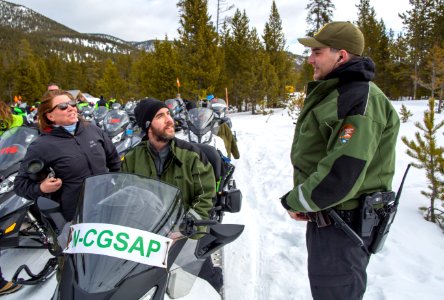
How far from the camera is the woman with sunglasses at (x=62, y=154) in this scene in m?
2.53

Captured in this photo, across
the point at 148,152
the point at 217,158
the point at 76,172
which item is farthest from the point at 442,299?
the point at 76,172

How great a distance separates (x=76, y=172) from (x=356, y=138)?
2234 millimetres

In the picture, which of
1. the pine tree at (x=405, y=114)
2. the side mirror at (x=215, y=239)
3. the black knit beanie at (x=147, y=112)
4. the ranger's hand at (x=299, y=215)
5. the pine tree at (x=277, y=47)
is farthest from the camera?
the pine tree at (x=277, y=47)

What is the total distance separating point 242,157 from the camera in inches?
326

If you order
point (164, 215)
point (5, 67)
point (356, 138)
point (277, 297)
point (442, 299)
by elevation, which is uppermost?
point (5, 67)

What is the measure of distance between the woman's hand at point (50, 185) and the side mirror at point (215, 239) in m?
1.54

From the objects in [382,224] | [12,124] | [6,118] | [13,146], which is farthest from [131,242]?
[12,124]

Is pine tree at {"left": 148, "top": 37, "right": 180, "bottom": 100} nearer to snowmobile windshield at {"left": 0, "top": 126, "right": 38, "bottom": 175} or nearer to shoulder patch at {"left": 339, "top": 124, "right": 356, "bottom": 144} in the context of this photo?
snowmobile windshield at {"left": 0, "top": 126, "right": 38, "bottom": 175}

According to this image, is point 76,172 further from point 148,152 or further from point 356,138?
point 356,138

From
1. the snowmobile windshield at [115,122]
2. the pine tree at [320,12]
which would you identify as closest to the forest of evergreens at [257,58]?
the pine tree at [320,12]

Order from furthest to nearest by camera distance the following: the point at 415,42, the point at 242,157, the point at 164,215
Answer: the point at 415,42 < the point at 242,157 < the point at 164,215

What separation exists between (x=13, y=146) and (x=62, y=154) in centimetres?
136

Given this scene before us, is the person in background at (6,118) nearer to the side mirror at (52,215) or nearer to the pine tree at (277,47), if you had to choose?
the side mirror at (52,215)

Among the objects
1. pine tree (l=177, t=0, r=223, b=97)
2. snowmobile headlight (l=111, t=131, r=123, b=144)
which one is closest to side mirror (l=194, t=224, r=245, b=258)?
snowmobile headlight (l=111, t=131, r=123, b=144)
